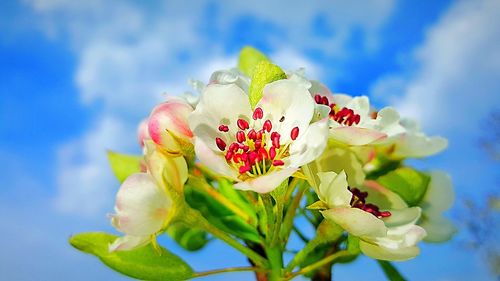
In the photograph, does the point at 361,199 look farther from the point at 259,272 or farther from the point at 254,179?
the point at 254,179

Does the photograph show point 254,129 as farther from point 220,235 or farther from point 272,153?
point 220,235

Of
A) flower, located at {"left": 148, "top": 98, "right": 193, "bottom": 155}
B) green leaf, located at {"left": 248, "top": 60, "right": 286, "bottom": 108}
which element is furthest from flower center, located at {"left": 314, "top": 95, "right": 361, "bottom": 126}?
flower, located at {"left": 148, "top": 98, "right": 193, "bottom": 155}

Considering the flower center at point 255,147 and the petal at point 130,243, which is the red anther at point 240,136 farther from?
the petal at point 130,243

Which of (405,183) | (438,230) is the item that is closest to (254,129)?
(405,183)

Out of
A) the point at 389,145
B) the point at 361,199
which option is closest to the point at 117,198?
the point at 361,199

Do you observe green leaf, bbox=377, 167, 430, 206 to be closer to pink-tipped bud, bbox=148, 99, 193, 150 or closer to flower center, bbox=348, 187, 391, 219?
flower center, bbox=348, 187, 391, 219
